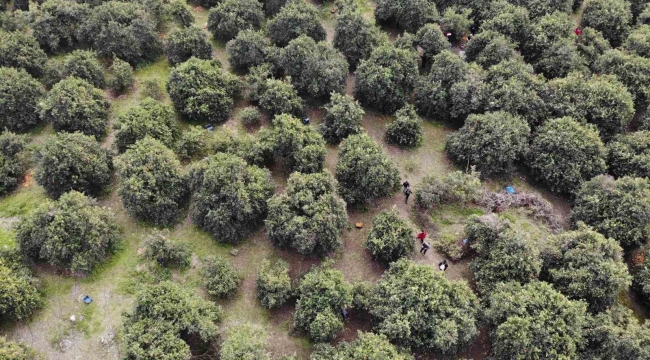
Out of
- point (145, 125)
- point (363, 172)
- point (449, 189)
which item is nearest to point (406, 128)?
point (449, 189)

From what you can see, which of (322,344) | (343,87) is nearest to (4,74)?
(343,87)

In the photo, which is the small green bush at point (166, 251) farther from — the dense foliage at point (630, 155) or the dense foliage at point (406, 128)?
the dense foliage at point (630, 155)

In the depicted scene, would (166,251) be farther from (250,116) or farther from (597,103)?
(597,103)

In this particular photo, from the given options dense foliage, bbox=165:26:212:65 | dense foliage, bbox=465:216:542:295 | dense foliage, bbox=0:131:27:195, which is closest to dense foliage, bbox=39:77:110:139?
dense foliage, bbox=0:131:27:195

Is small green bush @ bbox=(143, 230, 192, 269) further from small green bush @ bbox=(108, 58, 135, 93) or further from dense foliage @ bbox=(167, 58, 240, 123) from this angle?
small green bush @ bbox=(108, 58, 135, 93)

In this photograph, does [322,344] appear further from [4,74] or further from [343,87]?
[4,74]

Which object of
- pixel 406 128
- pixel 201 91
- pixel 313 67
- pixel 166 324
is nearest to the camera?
pixel 166 324

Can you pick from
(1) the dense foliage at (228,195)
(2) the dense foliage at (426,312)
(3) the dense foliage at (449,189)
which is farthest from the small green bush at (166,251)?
(3) the dense foliage at (449,189)
